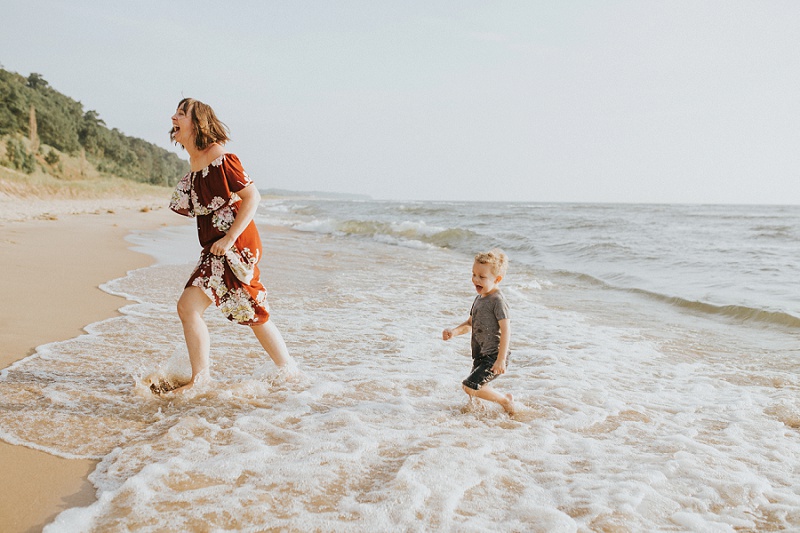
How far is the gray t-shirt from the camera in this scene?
11.5 feet

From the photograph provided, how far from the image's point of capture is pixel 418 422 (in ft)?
10.9

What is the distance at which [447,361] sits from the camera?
4742 millimetres

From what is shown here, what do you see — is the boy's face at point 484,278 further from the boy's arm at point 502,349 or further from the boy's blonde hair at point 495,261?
the boy's arm at point 502,349

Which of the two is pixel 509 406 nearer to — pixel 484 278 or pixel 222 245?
pixel 484 278

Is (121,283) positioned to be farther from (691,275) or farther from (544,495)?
(691,275)

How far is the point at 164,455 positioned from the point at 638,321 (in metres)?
5.86

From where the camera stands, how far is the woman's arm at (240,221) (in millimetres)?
3314

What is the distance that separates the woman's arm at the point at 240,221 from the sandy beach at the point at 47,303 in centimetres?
136

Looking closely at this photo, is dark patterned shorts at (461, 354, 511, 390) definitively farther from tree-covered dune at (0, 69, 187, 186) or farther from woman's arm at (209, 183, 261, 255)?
tree-covered dune at (0, 69, 187, 186)

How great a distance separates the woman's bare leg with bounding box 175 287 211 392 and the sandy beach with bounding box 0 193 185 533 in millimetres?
1068

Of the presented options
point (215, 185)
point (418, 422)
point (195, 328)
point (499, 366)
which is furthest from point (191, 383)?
point (499, 366)

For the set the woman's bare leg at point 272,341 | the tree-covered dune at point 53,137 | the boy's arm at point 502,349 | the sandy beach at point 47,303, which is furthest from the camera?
the tree-covered dune at point 53,137

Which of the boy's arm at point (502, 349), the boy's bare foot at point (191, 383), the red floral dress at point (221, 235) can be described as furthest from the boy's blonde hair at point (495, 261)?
the boy's bare foot at point (191, 383)

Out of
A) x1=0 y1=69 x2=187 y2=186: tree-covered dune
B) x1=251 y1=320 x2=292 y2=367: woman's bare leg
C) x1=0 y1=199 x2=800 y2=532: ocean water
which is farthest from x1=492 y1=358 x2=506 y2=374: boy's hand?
x1=0 y1=69 x2=187 y2=186: tree-covered dune
